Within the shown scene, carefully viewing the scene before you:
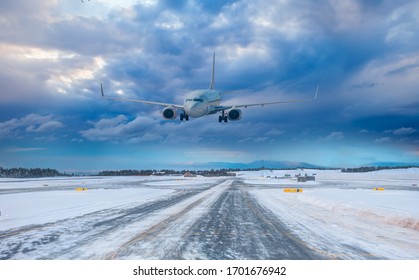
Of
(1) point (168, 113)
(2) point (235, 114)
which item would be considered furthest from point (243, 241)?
(2) point (235, 114)

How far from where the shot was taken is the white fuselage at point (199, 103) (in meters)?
36.4

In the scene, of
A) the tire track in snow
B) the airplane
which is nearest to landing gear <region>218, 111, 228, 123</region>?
the airplane

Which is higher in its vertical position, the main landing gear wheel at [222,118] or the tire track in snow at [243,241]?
the main landing gear wheel at [222,118]

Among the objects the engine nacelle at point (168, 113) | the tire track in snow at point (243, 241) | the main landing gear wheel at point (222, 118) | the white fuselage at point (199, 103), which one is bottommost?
the tire track in snow at point (243, 241)

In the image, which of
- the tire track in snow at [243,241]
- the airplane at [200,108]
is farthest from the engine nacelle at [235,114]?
the tire track in snow at [243,241]

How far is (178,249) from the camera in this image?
899cm

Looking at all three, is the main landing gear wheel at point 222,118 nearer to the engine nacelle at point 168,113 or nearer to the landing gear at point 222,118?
the landing gear at point 222,118

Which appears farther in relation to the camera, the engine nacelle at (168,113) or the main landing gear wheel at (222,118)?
the main landing gear wheel at (222,118)

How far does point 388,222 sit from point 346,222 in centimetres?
182

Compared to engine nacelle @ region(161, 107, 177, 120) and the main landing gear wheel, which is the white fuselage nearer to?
the main landing gear wheel

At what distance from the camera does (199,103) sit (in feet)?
121

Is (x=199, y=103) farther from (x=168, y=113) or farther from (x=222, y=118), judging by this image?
(x=222, y=118)

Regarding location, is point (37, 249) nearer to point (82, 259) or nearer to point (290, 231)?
point (82, 259)
